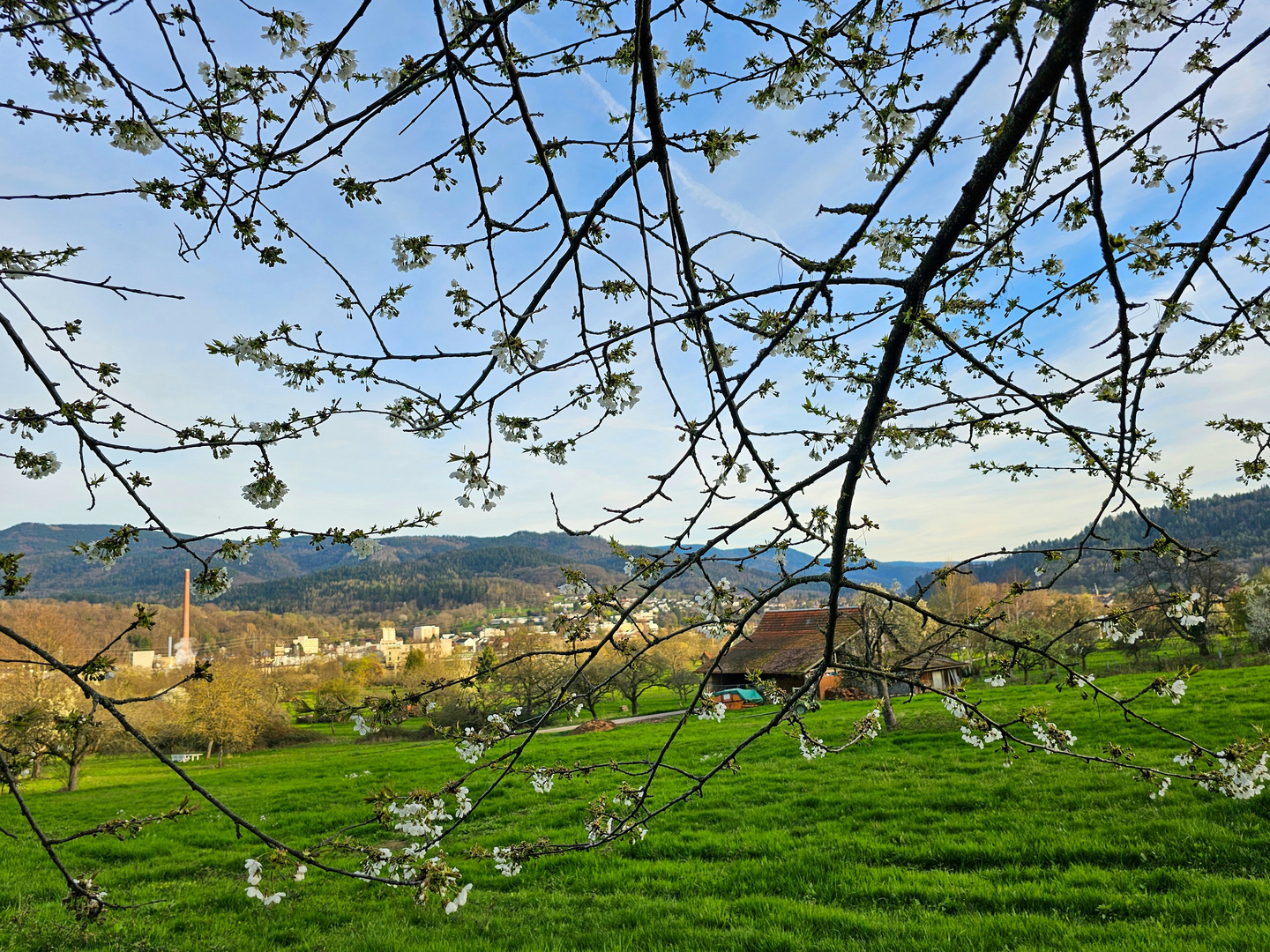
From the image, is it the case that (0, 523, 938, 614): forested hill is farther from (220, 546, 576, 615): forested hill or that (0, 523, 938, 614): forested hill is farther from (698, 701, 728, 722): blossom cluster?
(698, 701, 728, 722): blossom cluster

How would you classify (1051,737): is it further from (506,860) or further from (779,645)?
(779,645)

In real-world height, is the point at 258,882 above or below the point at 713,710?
below

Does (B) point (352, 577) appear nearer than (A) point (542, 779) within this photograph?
No

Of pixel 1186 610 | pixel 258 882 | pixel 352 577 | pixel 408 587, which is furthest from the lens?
pixel 352 577

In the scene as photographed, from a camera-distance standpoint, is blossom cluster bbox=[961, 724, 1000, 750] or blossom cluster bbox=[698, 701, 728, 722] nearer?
blossom cluster bbox=[961, 724, 1000, 750]

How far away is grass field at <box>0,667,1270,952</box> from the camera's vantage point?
429cm

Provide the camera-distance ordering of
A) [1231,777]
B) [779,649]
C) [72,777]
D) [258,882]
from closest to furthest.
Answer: [1231,777] < [258,882] < [72,777] < [779,649]

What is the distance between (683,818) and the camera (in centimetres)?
774

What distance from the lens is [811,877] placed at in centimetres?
549

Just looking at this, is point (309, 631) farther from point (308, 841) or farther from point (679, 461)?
point (679, 461)

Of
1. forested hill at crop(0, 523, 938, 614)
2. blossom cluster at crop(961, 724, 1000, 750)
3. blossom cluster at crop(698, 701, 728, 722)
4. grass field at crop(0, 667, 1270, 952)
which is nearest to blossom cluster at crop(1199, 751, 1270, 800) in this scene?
blossom cluster at crop(961, 724, 1000, 750)

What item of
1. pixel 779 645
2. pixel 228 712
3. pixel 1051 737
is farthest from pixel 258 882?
pixel 779 645

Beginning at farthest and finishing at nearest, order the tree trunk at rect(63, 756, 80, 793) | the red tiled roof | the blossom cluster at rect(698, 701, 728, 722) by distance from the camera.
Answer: the red tiled roof, the tree trunk at rect(63, 756, 80, 793), the blossom cluster at rect(698, 701, 728, 722)

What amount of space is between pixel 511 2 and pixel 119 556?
2.04 metres
